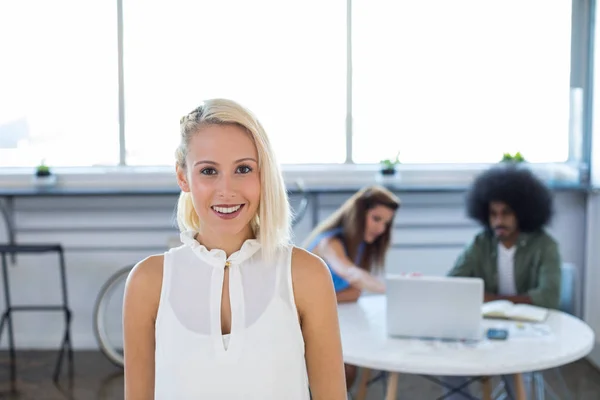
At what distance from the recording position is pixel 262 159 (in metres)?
1.18

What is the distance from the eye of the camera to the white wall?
175 inches

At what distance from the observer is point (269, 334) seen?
3.89 feet

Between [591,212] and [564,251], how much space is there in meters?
0.30

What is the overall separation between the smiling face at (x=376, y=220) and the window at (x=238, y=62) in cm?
144

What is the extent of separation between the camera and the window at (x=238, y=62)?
14.7 feet

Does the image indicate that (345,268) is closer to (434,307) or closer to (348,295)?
(348,295)

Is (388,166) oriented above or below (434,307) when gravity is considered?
above

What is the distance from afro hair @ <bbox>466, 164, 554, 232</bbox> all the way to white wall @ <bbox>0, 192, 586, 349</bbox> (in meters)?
1.04

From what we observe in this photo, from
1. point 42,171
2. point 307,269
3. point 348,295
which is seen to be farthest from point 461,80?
point 307,269

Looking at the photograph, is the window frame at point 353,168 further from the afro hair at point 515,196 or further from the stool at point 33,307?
the afro hair at point 515,196

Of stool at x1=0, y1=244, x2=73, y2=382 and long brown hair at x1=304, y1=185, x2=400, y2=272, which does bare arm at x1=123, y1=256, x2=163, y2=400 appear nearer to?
long brown hair at x1=304, y1=185, x2=400, y2=272

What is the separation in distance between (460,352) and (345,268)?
891 mm

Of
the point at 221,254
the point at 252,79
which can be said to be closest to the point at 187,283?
the point at 221,254

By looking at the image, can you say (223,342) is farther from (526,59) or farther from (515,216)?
(526,59)
